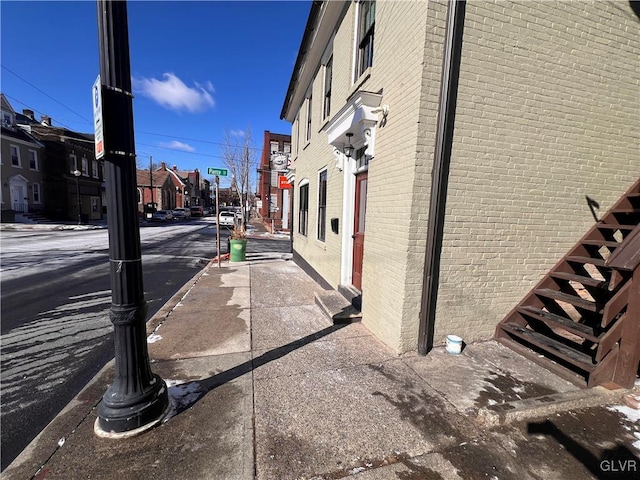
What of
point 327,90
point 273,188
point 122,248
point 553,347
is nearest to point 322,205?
point 327,90

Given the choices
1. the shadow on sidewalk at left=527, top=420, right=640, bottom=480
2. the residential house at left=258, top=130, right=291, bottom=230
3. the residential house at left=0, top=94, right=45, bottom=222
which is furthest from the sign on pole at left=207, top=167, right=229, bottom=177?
the residential house at left=0, top=94, right=45, bottom=222

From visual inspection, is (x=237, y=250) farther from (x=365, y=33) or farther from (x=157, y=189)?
(x=157, y=189)

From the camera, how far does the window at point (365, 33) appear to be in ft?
16.3

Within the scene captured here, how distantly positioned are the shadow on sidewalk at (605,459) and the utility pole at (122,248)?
3098mm

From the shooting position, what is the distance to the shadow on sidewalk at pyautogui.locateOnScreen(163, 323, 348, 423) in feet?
8.82

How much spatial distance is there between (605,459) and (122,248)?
380 cm

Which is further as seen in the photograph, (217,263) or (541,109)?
(217,263)

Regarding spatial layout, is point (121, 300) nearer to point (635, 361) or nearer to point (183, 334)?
point (183, 334)

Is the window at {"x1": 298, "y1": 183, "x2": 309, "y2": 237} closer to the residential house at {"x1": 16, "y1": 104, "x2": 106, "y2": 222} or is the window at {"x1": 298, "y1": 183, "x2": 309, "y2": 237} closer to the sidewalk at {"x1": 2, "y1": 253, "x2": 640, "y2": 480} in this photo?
the sidewalk at {"x1": 2, "y1": 253, "x2": 640, "y2": 480}

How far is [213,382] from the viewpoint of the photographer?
3035 mm

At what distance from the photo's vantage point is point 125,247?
2303 mm

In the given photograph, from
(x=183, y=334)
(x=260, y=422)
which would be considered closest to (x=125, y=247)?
(x=260, y=422)

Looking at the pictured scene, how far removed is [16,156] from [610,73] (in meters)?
36.8

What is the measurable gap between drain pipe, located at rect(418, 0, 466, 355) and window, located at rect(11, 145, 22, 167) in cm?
3500
